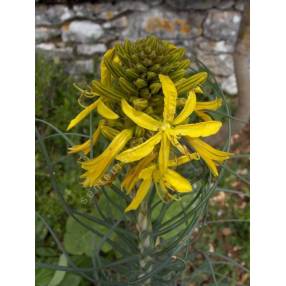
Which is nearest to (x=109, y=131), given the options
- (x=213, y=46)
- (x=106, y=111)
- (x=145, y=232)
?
→ (x=106, y=111)

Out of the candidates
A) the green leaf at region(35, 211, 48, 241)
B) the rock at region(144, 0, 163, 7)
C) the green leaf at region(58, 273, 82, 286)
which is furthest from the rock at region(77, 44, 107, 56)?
the green leaf at region(58, 273, 82, 286)

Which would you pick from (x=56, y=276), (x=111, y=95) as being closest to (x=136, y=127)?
(x=111, y=95)

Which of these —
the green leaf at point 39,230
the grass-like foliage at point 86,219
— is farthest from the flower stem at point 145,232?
the green leaf at point 39,230

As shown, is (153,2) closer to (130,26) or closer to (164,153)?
(130,26)

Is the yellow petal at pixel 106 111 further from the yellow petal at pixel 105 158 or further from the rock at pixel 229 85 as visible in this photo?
the rock at pixel 229 85

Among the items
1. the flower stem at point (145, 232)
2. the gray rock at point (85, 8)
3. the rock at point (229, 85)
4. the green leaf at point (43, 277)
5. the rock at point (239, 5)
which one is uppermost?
Result: the rock at point (239, 5)

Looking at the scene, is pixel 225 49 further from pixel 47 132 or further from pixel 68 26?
pixel 47 132
